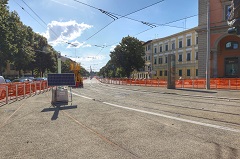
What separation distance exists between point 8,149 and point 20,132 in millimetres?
1464

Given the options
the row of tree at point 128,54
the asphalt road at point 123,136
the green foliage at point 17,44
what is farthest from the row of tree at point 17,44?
the asphalt road at point 123,136

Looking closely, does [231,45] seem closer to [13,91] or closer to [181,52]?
[181,52]

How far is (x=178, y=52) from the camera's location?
56.6m

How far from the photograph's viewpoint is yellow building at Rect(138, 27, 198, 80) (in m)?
51.5

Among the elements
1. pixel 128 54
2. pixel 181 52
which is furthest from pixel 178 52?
pixel 128 54

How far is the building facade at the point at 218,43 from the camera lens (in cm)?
3372

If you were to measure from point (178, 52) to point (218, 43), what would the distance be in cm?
2093

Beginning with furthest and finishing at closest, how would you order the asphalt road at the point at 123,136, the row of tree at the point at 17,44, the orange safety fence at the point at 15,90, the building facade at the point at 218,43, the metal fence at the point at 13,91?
the building facade at the point at 218,43 → the row of tree at the point at 17,44 → the orange safety fence at the point at 15,90 → the metal fence at the point at 13,91 → the asphalt road at the point at 123,136

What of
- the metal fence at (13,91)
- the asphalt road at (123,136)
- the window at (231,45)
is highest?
the window at (231,45)

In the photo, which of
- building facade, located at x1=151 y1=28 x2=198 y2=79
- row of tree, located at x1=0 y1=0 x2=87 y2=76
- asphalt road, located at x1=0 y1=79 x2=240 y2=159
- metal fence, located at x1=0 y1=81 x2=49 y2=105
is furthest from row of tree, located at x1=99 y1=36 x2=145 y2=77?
asphalt road, located at x1=0 y1=79 x2=240 y2=159

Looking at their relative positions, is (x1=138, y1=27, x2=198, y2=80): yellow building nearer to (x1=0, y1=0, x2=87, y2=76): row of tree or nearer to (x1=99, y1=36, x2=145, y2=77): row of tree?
(x1=99, y1=36, x2=145, y2=77): row of tree

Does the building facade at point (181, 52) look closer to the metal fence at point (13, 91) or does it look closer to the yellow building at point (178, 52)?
the yellow building at point (178, 52)

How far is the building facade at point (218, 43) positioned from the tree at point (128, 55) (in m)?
20.3

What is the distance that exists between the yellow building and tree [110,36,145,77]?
5.22m
